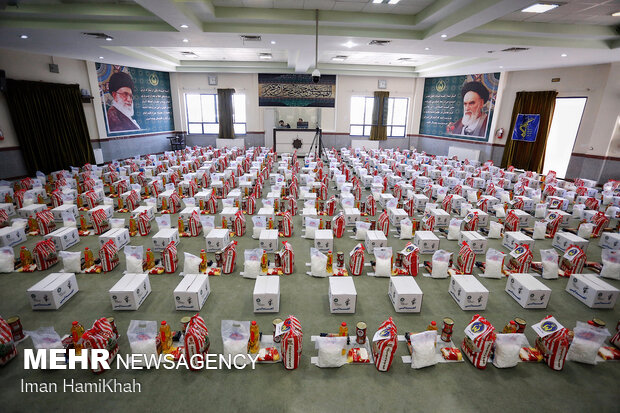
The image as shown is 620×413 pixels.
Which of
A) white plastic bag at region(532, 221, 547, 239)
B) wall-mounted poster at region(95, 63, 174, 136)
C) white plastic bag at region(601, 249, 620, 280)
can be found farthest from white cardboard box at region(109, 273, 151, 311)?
wall-mounted poster at region(95, 63, 174, 136)

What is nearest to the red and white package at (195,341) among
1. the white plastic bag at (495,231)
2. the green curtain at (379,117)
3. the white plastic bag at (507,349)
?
the white plastic bag at (507,349)

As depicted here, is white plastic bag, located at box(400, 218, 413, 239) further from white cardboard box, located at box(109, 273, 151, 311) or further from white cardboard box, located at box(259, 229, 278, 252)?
white cardboard box, located at box(109, 273, 151, 311)

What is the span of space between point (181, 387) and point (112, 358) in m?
0.97

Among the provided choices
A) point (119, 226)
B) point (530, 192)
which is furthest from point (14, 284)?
point (530, 192)

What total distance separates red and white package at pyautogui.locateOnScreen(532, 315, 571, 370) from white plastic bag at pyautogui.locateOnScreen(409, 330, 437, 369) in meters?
1.34

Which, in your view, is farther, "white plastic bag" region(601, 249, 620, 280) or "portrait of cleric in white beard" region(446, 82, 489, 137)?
"portrait of cleric in white beard" region(446, 82, 489, 137)

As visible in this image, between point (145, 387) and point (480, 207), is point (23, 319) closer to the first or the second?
point (145, 387)

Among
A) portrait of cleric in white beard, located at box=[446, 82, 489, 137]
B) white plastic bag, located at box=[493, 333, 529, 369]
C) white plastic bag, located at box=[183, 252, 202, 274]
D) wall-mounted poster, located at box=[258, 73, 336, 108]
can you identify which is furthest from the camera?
wall-mounted poster, located at box=[258, 73, 336, 108]

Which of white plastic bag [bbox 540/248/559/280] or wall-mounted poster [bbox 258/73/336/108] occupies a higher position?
wall-mounted poster [bbox 258/73/336/108]

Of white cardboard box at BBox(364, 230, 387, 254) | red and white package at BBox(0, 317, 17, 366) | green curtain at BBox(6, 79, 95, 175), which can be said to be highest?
green curtain at BBox(6, 79, 95, 175)

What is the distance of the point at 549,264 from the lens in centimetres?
536

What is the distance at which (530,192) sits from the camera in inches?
378

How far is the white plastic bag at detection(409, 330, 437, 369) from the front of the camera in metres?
3.41

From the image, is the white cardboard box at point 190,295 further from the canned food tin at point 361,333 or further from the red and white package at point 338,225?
the red and white package at point 338,225
